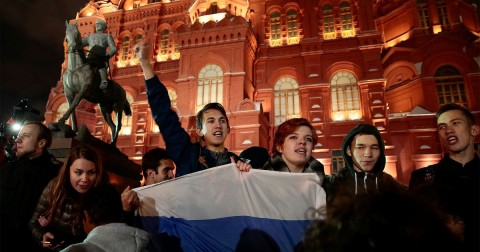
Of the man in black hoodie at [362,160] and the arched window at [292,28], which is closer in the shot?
the man in black hoodie at [362,160]

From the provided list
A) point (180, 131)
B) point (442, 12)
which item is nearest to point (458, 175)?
point (180, 131)

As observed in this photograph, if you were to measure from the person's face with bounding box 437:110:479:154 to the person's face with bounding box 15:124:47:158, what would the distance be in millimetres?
4357

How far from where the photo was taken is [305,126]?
332cm

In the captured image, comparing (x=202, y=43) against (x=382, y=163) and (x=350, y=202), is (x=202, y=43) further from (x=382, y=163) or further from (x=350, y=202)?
(x=350, y=202)

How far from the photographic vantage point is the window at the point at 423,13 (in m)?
21.3

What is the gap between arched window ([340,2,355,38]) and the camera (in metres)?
20.4

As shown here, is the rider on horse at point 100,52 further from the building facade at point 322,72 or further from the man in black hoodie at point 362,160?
the building facade at point 322,72

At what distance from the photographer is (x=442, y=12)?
21266mm

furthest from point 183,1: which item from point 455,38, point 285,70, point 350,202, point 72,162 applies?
point 350,202

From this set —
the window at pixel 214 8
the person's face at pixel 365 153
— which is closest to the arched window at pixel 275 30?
the window at pixel 214 8

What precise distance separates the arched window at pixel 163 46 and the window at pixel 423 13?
1739 cm

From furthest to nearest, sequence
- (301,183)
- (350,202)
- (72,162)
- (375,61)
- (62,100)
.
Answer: (62,100), (375,61), (72,162), (301,183), (350,202)

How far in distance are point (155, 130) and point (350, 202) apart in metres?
20.4

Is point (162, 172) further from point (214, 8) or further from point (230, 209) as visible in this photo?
point (214, 8)
